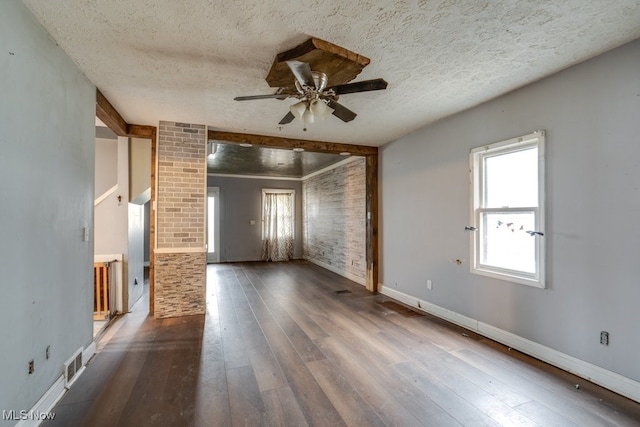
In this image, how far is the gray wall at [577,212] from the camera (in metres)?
2.02

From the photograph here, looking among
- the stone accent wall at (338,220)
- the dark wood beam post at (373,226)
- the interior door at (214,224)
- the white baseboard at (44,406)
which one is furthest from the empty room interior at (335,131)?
the interior door at (214,224)

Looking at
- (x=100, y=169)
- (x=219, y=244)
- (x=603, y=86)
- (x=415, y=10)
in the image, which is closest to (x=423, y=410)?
(x=415, y=10)

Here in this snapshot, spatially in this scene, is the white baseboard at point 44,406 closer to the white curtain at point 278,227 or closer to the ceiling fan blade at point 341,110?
the ceiling fan blade at point 341,110

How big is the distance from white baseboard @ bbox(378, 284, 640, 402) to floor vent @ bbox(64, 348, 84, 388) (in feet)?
12.1

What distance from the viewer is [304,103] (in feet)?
7.54

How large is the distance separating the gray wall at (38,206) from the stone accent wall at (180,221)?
4.03ft

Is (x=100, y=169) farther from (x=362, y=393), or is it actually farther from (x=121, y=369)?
(x=362, y=393)

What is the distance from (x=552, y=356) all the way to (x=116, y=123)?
16.3 ft

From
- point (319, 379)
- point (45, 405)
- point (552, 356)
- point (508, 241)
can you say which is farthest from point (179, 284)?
point (552, 356)

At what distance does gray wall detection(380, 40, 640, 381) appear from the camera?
2.02m

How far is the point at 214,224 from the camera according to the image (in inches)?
320

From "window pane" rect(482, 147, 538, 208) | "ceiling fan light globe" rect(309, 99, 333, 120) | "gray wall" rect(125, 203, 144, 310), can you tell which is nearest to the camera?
"ceiling fan light globe" rect(309, 99, 333, 120)

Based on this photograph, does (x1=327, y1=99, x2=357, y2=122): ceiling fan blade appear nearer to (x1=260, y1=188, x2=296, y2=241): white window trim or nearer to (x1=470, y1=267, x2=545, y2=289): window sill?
(x1=470, y1=267, x2=545, y2=289): window sill

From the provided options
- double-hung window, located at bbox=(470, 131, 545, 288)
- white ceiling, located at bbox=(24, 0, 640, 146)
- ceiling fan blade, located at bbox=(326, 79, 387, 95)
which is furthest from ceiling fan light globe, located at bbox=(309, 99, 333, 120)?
double-hung window, located at bbox=(470, 131, 545, 288)
